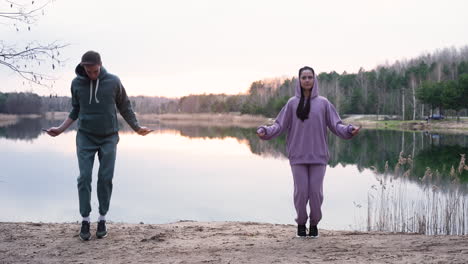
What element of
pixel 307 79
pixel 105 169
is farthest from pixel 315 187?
pixel 105 169

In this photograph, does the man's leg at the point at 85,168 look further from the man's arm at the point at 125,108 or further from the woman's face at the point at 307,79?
the woman's face at the point at 307,79

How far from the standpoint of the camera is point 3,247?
5.18 meters

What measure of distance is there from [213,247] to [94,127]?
78.3 inches

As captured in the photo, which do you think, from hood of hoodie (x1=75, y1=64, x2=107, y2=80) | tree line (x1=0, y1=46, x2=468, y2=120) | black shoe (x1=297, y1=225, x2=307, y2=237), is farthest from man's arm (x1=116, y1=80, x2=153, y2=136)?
tree line (x1=0, y1=46, x2=468, y2=120)

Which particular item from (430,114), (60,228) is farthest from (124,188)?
(430,114)

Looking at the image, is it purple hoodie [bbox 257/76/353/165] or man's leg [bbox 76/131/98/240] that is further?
purple hoodie [bbox 257/76/353/165]

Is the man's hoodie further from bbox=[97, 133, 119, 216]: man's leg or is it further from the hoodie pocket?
bbox=[97, 133, 119, 216]: man's leg

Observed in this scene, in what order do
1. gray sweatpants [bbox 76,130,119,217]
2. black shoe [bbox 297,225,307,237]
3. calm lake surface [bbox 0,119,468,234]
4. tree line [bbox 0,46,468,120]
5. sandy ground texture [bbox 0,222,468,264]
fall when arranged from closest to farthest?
sandy ground texture [bbox 0,222,468,264], gray sweatpants [bbox 76,130,119,217], black shoe [bbox 297,225,307,237], calm lake surface [bbox 0,119,468,234], tree line [bbox 0,46,468,120]

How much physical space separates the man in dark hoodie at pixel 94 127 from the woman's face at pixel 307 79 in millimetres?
2265

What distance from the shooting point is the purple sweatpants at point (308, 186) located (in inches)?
222

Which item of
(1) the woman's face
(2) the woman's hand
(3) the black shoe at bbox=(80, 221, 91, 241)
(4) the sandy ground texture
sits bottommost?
(4) the sandy ground texture

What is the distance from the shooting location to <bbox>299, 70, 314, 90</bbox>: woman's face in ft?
18.8

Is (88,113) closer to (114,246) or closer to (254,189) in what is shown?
(114,246)

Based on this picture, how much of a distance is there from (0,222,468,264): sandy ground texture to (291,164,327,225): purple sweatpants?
1.17ft
